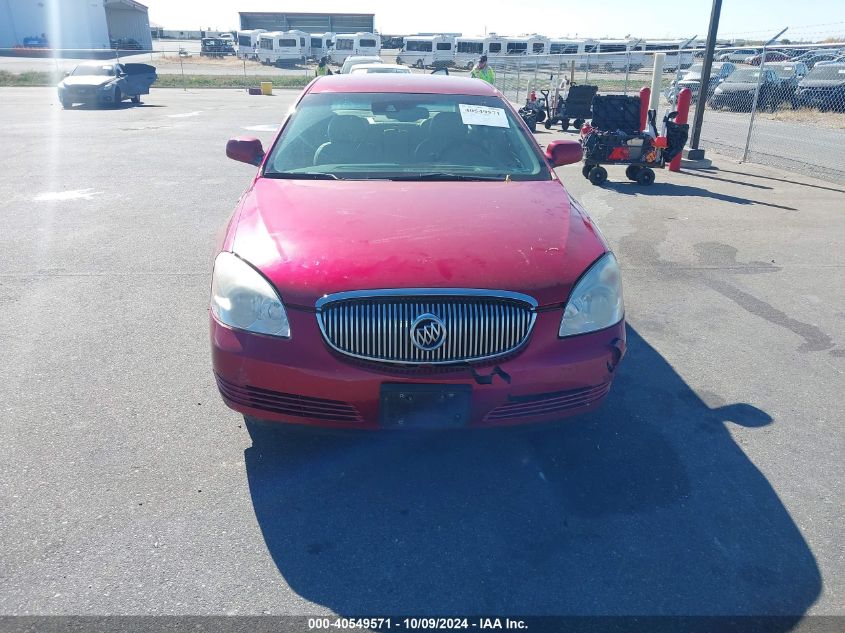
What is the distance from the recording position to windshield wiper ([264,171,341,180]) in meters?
3.90

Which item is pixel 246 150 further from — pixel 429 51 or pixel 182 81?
pixel 429 51

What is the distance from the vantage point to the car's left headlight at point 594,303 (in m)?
2.91

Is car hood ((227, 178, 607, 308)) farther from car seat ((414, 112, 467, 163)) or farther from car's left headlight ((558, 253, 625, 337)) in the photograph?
car seat ((414, 112, 467, 163))

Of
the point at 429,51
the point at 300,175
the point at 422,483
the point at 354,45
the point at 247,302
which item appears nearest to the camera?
the point at 247,302

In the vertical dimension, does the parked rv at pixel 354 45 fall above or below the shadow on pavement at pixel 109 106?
above

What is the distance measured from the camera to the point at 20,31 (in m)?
58.5

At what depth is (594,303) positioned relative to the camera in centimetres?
299

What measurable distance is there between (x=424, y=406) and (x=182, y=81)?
37.9 m

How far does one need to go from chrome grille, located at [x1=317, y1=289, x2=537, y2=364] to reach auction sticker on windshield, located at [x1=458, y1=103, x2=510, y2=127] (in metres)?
2.06

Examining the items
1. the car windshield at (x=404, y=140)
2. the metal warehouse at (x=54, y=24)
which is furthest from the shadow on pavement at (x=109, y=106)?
the metal warehouse at (x=54, y=24)

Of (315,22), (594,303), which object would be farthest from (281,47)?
(594,303)

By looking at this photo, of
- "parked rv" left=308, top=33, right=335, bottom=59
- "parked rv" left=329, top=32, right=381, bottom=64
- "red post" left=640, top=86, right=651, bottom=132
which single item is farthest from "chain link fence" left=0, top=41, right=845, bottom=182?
"parked rv" left=308, top=33, right=335, bottom=59

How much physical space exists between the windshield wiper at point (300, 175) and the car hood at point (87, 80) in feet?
71.2

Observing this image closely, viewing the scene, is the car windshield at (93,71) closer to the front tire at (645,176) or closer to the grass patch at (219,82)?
the grass patch at (219,82)
